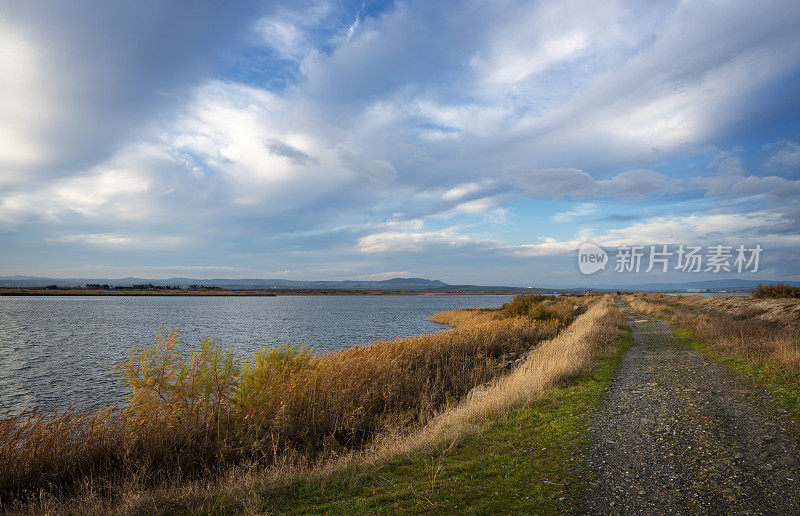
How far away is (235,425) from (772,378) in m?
14.5

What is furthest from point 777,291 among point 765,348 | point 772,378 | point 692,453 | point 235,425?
point 235,425

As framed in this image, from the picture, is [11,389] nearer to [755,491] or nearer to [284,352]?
[284,352]

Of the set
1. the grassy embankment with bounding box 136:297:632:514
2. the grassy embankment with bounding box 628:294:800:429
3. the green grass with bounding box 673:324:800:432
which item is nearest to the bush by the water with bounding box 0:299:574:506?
the grassy embankment with bounding box 136:297:632:514

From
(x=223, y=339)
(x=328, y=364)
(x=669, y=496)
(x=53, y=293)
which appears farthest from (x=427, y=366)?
(x=53, y=293)

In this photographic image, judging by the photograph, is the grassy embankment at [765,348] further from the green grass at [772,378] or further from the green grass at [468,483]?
the green grass at [468,483]

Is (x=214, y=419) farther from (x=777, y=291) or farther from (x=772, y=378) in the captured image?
(x=777, y=291)

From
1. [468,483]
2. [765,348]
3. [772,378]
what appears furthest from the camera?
[765,348]

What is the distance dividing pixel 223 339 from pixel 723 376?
3213 cm

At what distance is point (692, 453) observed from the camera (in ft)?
21.9

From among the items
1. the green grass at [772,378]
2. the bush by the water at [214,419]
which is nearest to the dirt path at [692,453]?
the green grass at [772,378]

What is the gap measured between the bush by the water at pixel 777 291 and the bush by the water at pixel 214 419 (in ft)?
118

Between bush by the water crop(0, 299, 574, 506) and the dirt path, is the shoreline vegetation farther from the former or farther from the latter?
the dirt path

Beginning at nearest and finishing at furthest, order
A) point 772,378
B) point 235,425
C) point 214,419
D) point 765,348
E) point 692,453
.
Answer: point 692,453, point 235,425, point 214,419, point 772,378, point 765,348

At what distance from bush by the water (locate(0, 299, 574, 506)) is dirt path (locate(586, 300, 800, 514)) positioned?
5254mm
